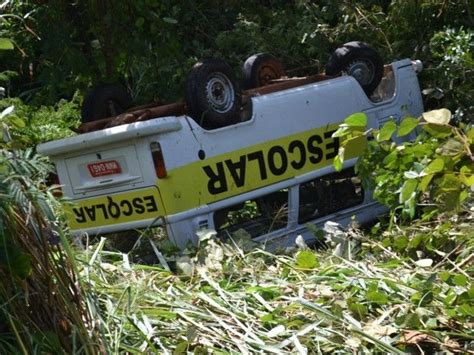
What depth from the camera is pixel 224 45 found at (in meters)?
11.8

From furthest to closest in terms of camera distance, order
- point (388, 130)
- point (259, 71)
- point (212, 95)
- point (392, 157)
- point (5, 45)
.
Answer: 1. point (259, 71)
2. point (212, 95)
3. point (392, 157)
4. point (388, 130)
5. point (5, 45)

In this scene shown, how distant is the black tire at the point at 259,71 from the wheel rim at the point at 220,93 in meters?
1.39

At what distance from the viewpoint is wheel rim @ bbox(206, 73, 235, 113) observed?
695 centimetres

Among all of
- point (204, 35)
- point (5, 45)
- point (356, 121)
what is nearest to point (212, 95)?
point (356, 121)

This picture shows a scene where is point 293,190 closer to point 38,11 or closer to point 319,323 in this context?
point 38,11

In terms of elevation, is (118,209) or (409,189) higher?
(409,189)

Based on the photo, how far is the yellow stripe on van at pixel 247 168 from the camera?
6.52 meters

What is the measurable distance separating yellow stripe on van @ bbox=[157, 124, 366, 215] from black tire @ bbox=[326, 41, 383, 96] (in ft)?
2.55

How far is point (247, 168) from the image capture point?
6.97 m

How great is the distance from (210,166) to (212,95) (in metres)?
0.58

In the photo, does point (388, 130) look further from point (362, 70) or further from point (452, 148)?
point (362, 70)

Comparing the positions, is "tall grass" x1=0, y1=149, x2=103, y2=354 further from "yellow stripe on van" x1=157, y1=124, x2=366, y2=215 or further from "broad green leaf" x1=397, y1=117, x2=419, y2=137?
"yellow stripe on van" x1=157, y1=124, x2=366, y2=215

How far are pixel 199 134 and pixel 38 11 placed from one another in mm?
2806

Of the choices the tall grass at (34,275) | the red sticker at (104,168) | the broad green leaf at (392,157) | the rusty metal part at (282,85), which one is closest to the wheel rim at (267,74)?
the rusty metal part at (282,85)
